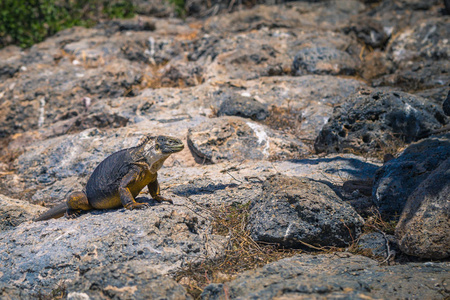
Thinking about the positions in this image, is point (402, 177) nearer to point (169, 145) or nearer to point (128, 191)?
point (169, 145)

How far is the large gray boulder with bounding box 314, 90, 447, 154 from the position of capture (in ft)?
22.0

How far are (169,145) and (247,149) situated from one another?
2.90m

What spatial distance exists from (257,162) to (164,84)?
5.26 m

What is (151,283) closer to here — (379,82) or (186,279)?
(186,279)

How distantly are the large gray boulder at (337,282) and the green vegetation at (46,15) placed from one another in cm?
1254

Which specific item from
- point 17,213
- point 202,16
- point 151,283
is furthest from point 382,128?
point 202,16

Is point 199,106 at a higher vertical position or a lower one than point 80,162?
higher

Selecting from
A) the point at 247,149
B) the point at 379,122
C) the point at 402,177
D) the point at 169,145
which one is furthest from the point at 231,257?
the point at 379,122

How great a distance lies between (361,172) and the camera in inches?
227

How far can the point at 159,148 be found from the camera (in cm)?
441

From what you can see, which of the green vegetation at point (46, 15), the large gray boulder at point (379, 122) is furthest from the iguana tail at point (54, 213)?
the green vegetation at point (46, 15)

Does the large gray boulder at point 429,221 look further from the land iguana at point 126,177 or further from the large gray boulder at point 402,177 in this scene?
the land iguana at point 126,177

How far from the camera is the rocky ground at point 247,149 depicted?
3.55m

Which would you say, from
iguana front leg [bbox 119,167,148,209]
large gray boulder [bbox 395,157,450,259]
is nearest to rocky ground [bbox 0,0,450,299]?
large gray boulder [bbox 395,157,450,259]
